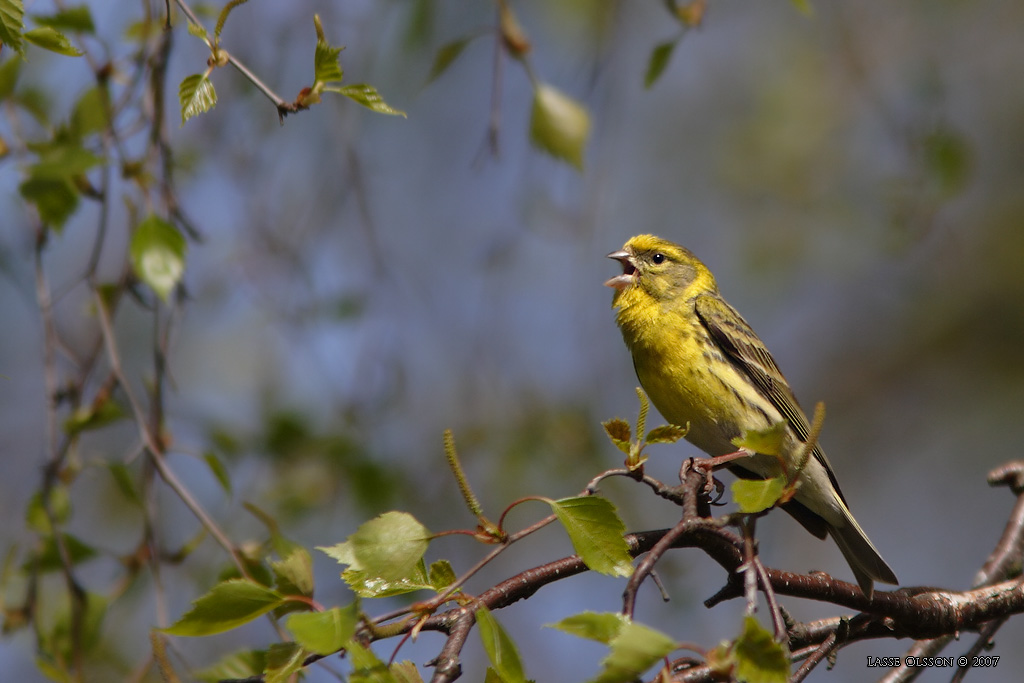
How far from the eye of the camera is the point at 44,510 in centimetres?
328

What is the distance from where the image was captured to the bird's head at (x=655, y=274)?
492 centimetres

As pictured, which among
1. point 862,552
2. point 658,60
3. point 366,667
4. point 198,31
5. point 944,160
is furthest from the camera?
point 944,160

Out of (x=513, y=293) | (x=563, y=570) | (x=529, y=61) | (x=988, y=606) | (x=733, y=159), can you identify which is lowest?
(x=988, y=606)

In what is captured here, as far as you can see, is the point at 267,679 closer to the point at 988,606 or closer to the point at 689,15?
the point at 988,606

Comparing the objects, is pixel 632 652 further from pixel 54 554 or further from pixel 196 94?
pixel 54 554

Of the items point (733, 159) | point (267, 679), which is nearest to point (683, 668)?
point (267, 679)

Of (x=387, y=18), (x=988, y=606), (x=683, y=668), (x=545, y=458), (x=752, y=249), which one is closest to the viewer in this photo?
(x=683, y=668)

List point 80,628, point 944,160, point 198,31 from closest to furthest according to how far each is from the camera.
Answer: point 198,31
point 80,628
point 944,160

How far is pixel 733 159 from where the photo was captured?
466 inches

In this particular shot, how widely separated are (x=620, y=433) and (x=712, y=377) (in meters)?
2.55

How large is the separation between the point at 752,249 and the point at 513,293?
5.87 metres

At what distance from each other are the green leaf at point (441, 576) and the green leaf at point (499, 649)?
0.16 meters

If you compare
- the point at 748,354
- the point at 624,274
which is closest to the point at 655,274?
the point at 624,274

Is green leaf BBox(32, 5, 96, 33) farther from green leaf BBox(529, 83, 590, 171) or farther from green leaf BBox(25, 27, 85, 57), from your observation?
green leaf BBox(529, 83, 590, 171)
